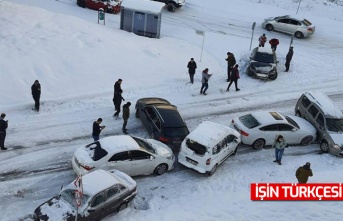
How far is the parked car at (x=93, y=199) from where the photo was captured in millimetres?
14773

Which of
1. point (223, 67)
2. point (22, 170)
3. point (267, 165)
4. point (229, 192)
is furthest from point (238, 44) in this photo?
point (22, 170)

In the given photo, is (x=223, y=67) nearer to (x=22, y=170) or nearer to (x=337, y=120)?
(x=337, y=120)

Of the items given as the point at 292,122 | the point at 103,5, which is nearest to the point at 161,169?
the point at 292,122

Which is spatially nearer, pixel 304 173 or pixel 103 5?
pixel 304 173

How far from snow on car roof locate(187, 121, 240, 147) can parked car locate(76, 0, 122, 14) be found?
1801 cm

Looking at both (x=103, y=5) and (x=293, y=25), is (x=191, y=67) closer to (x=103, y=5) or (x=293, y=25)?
(x=293, y=25)

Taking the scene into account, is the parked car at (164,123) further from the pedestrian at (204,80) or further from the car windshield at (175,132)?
the pedestrian at (204,80)

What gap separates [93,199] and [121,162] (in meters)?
2.70

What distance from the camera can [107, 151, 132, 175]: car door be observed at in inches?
687

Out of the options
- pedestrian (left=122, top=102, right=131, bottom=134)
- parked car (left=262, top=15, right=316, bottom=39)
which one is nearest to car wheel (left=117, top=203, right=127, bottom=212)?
pedestrian (left=122, top=102, right=131, bottom=134)

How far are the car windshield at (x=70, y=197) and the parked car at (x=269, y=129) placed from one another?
26.9 ft

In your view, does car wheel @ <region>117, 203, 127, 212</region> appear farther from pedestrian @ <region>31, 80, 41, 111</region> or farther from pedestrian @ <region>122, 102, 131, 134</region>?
pedestrian @ <region>31, 80, 41, 111</region>

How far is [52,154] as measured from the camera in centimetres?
1916

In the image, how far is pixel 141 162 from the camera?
17938mm
